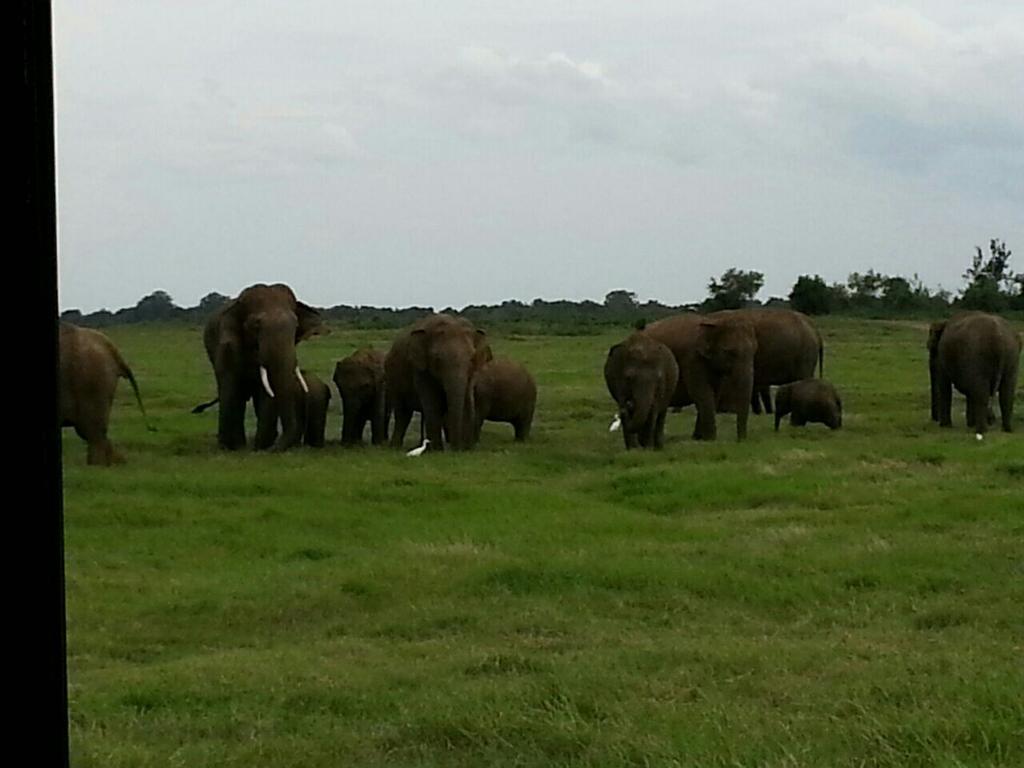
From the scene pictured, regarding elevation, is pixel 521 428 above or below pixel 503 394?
below

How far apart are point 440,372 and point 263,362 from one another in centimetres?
188

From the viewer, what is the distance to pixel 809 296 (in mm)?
48781

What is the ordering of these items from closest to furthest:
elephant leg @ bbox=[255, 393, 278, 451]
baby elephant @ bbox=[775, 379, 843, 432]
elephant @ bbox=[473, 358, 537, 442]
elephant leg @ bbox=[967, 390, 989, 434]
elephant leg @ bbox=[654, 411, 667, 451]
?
1. elephant leg @ bbox=[255, 393, 278, 451]
2. elephant leg @ bbox=[654, 411, 667, 451]
3. elephant @ bbox=[473, 358, 537, 442]
4. elephant leg @ bbox=[967, 390, 989, 434]
5. baby elephant @ bbox=[775, 379, 843, 432]

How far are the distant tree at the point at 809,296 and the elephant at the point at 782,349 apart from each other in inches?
1051

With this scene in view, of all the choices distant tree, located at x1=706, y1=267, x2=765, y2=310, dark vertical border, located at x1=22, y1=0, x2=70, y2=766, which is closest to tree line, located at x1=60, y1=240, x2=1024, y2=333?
distant tree, located at x1=706, y1=267, x2=765, y2=310

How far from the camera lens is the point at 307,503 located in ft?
38.0

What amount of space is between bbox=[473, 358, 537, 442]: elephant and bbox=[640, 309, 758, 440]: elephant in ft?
5.00

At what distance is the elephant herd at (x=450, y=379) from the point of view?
16.0 metres

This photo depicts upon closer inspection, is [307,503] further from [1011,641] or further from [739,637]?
[1011,641]

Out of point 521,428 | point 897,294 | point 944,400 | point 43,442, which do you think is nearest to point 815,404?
point 944,400

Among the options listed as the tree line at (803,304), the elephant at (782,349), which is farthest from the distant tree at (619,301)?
the elephant at (782,349)

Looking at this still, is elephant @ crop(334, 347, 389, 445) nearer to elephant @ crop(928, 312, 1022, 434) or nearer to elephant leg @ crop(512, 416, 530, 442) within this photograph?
elephant leg @ crop(512, 416, 530, 442)

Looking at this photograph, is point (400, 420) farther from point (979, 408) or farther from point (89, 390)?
point (979, 408)

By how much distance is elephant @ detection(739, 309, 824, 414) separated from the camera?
858 inches
